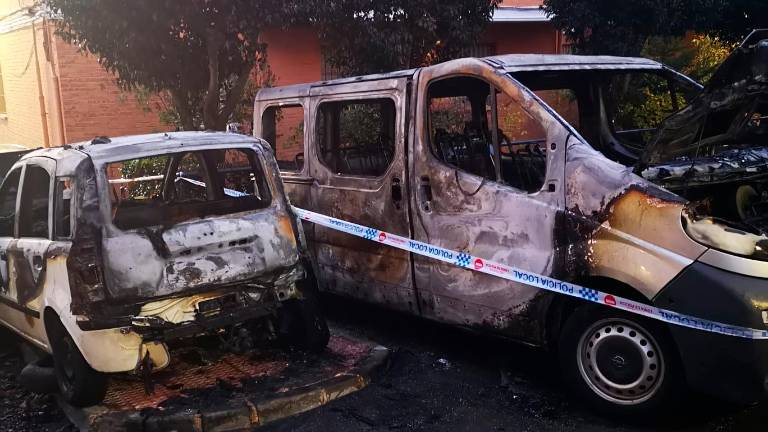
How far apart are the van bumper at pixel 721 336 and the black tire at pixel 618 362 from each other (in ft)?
0.46

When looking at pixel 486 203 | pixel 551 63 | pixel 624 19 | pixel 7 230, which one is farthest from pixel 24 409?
pixel 624 19

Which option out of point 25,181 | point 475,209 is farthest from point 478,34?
point 25,181

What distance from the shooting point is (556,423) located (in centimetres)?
401

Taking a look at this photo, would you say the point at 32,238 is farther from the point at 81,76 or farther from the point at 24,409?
the point at 81,76

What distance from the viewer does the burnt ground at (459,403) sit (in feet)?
13.1

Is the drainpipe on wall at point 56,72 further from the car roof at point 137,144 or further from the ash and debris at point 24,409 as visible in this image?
the car roof at point 137,144

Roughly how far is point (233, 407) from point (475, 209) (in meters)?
1.97

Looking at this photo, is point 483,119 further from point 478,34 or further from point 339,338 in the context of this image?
point 478,34

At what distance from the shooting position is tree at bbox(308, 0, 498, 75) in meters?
8.23

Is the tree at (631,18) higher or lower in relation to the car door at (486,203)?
higher

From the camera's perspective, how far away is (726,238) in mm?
3465

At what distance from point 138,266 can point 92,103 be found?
9.55 meters

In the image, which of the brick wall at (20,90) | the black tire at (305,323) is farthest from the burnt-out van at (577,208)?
the brick wall at (20,90)

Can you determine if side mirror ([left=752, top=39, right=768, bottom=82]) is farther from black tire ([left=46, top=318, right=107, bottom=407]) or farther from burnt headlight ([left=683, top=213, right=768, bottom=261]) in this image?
black tire ([left=46, top=318, right=107, bottom=407])
